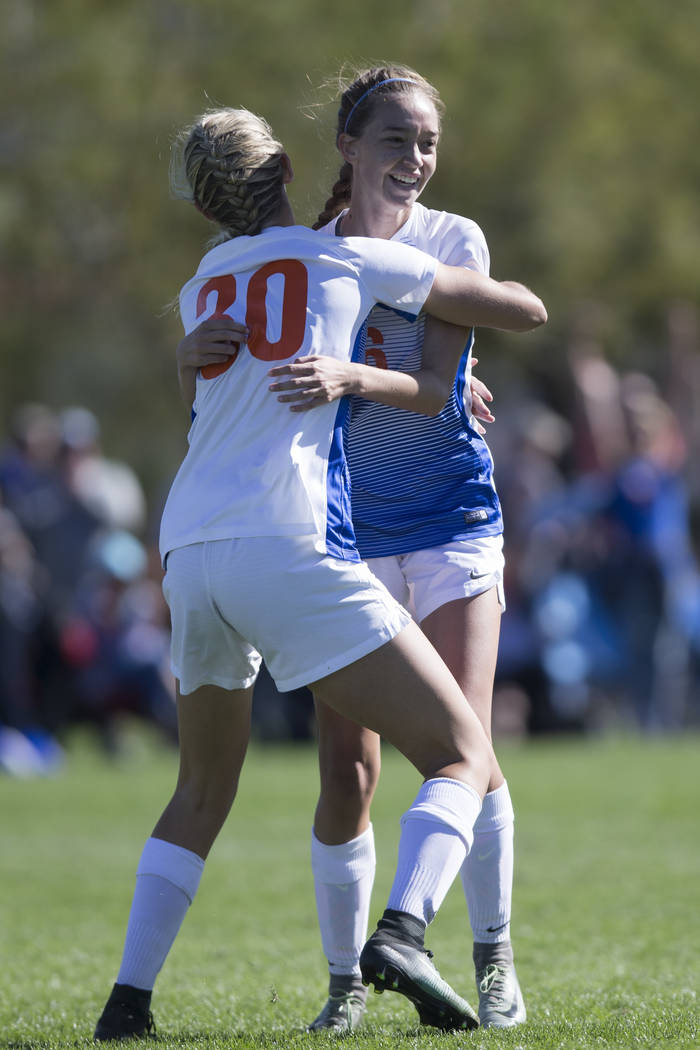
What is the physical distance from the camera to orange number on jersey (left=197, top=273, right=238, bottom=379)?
11.5 feet

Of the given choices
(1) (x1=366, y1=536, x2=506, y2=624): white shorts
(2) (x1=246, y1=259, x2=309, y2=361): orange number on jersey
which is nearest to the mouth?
(2) (x1=246, y1=259, x2=309, y2=361): orange number on jersey

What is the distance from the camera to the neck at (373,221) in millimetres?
3770

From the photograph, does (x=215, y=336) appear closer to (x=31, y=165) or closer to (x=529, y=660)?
(x=529, y=660)

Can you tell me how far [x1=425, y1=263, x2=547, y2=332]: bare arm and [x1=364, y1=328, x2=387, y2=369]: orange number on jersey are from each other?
11.4 inches

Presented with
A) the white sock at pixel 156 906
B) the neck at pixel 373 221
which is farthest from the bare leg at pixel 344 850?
the neck at pixel 373 221

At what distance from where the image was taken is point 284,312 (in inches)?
135

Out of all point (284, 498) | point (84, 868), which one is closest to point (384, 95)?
point (284, 498)

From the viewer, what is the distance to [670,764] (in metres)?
10.4

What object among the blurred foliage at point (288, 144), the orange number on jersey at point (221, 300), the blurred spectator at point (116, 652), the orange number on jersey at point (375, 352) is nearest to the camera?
the orange number on jersey at point (221, 300)

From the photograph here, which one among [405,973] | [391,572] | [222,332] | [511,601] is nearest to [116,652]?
[511,601]

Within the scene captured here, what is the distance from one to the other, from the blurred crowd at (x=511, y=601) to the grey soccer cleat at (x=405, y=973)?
28.3 feet

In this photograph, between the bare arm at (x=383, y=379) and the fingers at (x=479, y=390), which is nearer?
the bare arm at (x=383, y=379)

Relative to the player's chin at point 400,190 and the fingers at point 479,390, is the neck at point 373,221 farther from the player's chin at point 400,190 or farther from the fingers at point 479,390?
the fingers at point 479,390

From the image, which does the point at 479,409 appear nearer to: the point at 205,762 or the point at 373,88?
the point at 373,88
